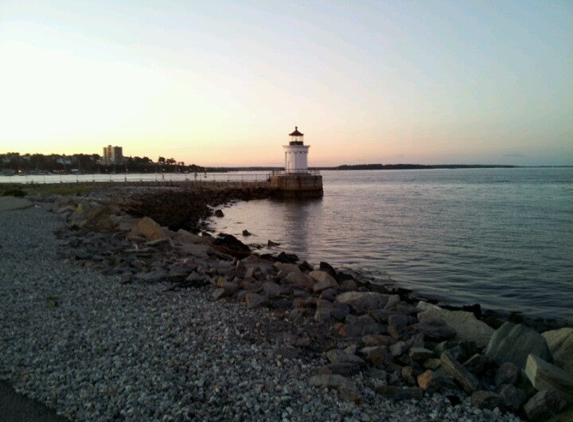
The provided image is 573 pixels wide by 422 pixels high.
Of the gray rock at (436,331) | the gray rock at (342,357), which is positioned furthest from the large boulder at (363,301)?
the gray rock at (342,357)

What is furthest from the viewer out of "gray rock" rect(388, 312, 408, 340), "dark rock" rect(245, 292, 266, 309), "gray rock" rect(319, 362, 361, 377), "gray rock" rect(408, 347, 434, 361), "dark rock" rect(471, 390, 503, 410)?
"dark rock" rect(245, 292, 266, 309)

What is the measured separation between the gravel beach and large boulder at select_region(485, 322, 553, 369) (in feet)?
4.22

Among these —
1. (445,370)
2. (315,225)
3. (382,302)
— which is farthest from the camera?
(315,225)

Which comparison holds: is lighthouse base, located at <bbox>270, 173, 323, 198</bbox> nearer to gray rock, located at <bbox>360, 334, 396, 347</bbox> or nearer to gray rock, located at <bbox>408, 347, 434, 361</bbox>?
gray rock, located at <bbox>360, 334, 396, 347</bbox>

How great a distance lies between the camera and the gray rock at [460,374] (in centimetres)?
455

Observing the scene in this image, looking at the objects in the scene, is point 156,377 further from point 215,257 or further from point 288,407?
point 215,257

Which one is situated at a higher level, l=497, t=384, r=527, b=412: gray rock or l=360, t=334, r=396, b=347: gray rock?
l=360, t=334, r=396, b=347: gray rock

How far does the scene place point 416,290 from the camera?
11703mm

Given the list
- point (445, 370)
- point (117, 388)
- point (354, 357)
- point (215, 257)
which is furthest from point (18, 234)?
point (445, 370)

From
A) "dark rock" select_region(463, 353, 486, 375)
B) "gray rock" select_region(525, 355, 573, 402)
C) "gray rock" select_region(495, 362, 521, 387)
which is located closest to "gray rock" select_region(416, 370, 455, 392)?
"dark rock" select_region(463, 353, 486, 375)

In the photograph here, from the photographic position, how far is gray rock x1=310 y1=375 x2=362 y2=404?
422 cm

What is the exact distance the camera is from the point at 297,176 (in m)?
49.7

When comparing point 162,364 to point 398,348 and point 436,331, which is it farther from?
point 436,331

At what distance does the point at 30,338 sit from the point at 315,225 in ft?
72.9
